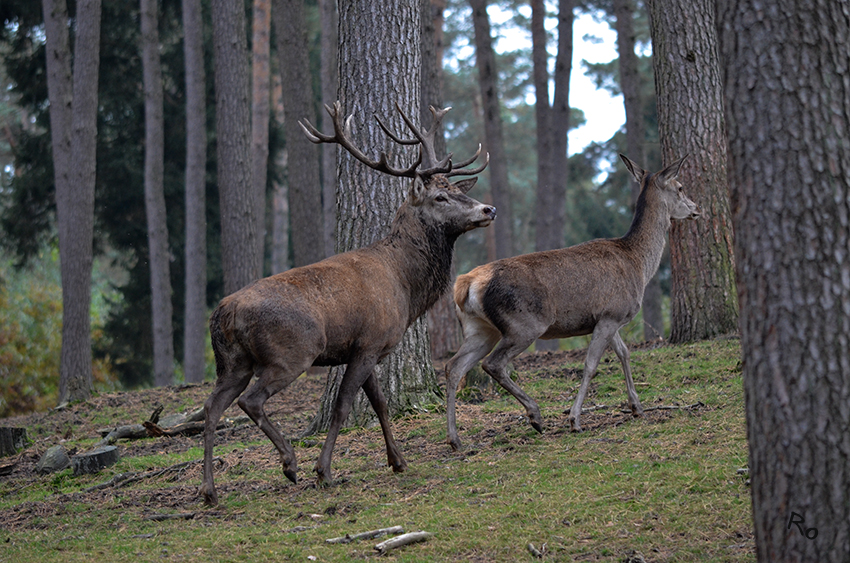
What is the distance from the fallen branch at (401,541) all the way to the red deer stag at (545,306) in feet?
8.10

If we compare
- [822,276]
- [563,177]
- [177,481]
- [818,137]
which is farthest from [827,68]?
[563,177]

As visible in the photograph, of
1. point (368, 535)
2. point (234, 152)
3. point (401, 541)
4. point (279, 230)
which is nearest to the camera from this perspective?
point (401, 541)

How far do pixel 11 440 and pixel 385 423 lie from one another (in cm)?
565

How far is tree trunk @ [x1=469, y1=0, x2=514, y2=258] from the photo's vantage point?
2191 cm

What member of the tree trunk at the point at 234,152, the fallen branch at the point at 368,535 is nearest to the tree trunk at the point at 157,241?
the tree trunk at the point at 234,152

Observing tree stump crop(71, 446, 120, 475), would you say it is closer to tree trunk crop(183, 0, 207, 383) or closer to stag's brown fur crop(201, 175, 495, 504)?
stag's brown fur crop(201, 175, 495, 504)

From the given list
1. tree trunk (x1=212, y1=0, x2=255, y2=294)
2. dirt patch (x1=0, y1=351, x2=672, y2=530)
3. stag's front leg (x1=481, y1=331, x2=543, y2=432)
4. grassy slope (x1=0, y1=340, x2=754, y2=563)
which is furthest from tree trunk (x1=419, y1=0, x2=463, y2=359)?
stag's front leg (x1=481, y1=331, x2=543, y2=432)

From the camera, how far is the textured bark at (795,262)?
3475 mm

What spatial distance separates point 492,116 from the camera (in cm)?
2250

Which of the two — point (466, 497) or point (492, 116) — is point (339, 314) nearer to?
point (466, 497)

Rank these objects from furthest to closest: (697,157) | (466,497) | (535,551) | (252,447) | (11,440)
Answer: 1. (697,157)
2. (11,440)
3. (252,447)
4. (466,497)
5. (535,551)

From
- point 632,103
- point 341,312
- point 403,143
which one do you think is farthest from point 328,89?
point 341,312

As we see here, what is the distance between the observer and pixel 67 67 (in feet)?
57.0

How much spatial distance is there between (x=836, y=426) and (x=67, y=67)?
17.2m
